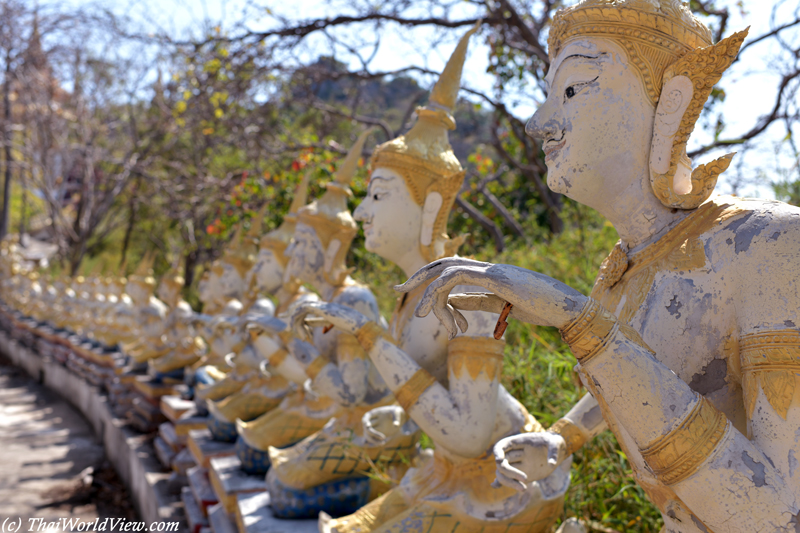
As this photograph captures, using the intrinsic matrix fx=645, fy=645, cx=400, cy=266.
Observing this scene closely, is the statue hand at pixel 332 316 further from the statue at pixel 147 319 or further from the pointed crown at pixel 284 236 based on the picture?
the statue at pixel 147 319

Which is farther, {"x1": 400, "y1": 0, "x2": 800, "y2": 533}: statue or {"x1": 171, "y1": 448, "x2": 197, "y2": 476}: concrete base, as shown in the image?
{"x1": 171, "y1": 448, "x2": 197, "y2": 476}: concrete base

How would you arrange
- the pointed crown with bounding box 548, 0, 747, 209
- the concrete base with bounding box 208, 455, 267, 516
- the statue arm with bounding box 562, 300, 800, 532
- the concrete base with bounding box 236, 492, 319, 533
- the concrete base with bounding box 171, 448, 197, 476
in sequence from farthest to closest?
the concrete base with bounding box 171, 448, 197, 476, the concrete base with bounding box 208, 455, 267, 516, the concrete base with bounding box 236, 492, 319, 533, the pointed crown with bounding box 548, 0, 747, 209, the statue arm with bounding box 562, 300, 800, 532

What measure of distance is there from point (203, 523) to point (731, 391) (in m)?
3.43

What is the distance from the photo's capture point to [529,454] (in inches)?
67.9

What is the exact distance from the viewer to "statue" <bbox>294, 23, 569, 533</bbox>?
7.50ft

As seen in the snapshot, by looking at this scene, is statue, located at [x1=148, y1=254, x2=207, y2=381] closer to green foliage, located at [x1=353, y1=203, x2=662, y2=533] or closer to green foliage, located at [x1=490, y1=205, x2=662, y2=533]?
green foliage, located at [x1=353, y1=203, x2=662, y2=533]

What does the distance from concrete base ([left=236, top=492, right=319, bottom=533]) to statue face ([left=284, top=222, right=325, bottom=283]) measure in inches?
49.5

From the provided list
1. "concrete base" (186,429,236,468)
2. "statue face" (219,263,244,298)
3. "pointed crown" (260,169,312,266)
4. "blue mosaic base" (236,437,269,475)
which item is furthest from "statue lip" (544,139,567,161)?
"statue face" (219,263,244,298)

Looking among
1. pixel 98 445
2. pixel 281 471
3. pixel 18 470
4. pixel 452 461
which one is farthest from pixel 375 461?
pixel 98 445

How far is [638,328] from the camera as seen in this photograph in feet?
5.17

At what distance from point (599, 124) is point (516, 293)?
0.55m

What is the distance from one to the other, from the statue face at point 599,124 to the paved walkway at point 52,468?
16.6 feet

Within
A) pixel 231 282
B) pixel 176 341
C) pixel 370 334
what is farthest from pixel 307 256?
pixel 176 341

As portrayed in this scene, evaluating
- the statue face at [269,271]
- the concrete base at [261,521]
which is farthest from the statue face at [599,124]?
the statue face at [269,271]
